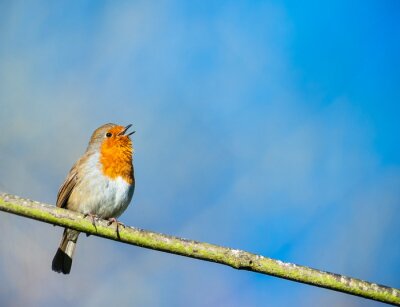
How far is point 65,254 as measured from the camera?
5.36 metres

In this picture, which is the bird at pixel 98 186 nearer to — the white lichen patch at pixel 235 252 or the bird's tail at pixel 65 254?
the bird's tail at pixel 65 254

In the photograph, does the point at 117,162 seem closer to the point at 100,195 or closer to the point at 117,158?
the point at 117,158

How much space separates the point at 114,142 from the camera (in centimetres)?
581

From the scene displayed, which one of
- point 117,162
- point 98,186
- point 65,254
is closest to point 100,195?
point 98,186

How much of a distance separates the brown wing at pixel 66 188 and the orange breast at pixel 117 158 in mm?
318

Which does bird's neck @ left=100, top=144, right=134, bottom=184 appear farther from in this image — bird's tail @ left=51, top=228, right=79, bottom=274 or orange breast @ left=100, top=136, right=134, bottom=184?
bird's tail @ left=51, top=228, right=79, bottom=274

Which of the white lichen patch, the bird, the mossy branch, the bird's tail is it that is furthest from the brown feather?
the white lichen patch

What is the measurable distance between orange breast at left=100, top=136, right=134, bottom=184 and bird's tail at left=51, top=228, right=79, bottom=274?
71 centimetres

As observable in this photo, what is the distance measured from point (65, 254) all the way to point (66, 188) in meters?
0.66

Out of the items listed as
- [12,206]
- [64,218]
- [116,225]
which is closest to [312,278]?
[116,225]

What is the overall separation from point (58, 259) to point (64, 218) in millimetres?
2081

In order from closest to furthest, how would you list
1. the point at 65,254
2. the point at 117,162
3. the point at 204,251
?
1. the point at 204,251
2. the point at 65,254
3. the point at 117,162

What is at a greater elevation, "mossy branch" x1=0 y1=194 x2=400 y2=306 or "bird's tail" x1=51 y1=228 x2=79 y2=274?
"bird's tail" x1=51 y1=228 x2=79 y2=274

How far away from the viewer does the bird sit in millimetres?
5402
